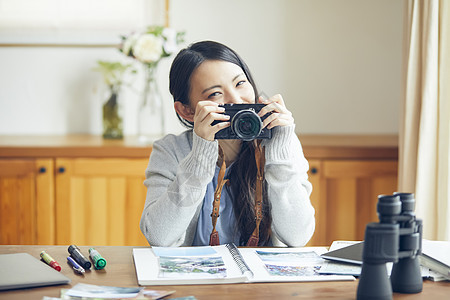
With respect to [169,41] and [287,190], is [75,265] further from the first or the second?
[169,41]

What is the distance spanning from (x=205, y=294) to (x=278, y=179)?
1.72 ft

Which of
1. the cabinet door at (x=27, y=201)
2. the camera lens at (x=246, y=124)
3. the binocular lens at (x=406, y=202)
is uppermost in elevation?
the camera lens at (x=246, y=124)

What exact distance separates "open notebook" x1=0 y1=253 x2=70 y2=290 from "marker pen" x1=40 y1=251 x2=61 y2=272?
1 cm

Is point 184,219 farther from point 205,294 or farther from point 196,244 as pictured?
point 205,294

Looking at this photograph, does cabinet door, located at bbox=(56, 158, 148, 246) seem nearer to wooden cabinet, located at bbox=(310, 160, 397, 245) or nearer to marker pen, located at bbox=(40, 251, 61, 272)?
wooden cabinet, located at bbox=(310, 160, 397, 245)

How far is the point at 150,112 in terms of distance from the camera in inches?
102

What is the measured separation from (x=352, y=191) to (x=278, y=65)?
0.73 meters

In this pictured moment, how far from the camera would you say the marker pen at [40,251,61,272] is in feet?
3.78

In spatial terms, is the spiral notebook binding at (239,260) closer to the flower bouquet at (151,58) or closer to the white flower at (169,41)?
the flower bouquet at (151,58)

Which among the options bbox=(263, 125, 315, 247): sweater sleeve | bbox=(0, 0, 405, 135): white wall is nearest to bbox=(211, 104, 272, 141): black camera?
bbox=(263, 125, 315, 247): sweater sleeve

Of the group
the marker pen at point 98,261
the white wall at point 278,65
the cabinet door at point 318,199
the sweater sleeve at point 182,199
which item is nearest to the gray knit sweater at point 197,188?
the sweater sleeve at point 182,199

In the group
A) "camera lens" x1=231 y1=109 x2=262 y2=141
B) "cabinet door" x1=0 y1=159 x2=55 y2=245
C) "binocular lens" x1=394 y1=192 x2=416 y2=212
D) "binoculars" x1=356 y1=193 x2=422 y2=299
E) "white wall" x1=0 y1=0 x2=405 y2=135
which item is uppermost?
"white wall" x1=0 y1=0 x2=405 y2=135

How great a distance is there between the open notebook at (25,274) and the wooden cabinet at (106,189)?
46.7 inches

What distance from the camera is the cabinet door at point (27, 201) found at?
2361 millimetres
